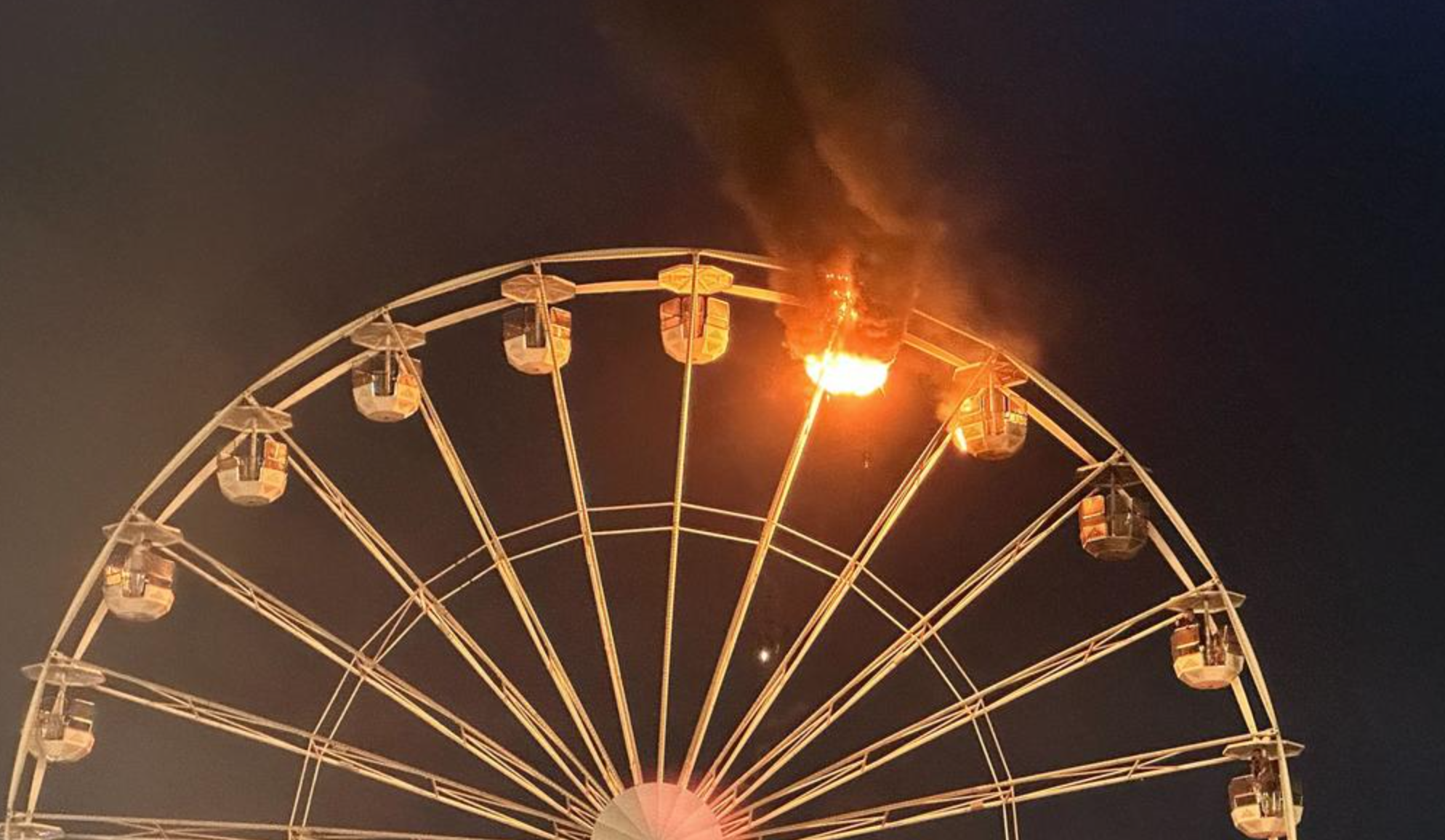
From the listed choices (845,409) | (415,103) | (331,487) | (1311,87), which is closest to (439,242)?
(415,103)

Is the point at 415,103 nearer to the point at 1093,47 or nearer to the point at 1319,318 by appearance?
the point at 1093,47

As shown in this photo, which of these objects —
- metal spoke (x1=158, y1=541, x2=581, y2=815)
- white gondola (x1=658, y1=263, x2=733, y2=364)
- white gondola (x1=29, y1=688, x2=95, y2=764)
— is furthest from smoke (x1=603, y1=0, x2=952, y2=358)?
white gondola (x1=29, y1=688, x2=95, y2=764)

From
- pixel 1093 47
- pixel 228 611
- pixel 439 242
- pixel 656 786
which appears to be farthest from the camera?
pixel 228 611

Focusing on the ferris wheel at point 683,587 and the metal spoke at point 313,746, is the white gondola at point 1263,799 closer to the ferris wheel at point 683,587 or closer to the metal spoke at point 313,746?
the ferris wheel at point 683,587

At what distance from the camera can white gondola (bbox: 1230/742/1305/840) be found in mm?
8023

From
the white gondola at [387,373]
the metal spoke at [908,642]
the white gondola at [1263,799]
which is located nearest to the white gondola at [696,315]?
the white gondola at [387,373]

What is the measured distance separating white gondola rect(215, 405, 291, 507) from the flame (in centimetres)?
231

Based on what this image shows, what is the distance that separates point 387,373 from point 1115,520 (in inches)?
127

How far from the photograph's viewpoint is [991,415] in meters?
7.98

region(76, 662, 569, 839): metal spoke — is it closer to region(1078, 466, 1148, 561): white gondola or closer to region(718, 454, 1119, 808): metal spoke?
region(718, 454, 1119, 808): metal spoke

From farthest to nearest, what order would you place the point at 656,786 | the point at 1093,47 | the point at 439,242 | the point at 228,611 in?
the point at 228,611 < the point at 439,242 < the point at 1093,47 < the point at 656,786

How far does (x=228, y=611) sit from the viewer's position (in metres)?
10.1

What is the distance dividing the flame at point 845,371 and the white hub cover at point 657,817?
6.47ft

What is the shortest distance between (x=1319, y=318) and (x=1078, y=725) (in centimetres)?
266
